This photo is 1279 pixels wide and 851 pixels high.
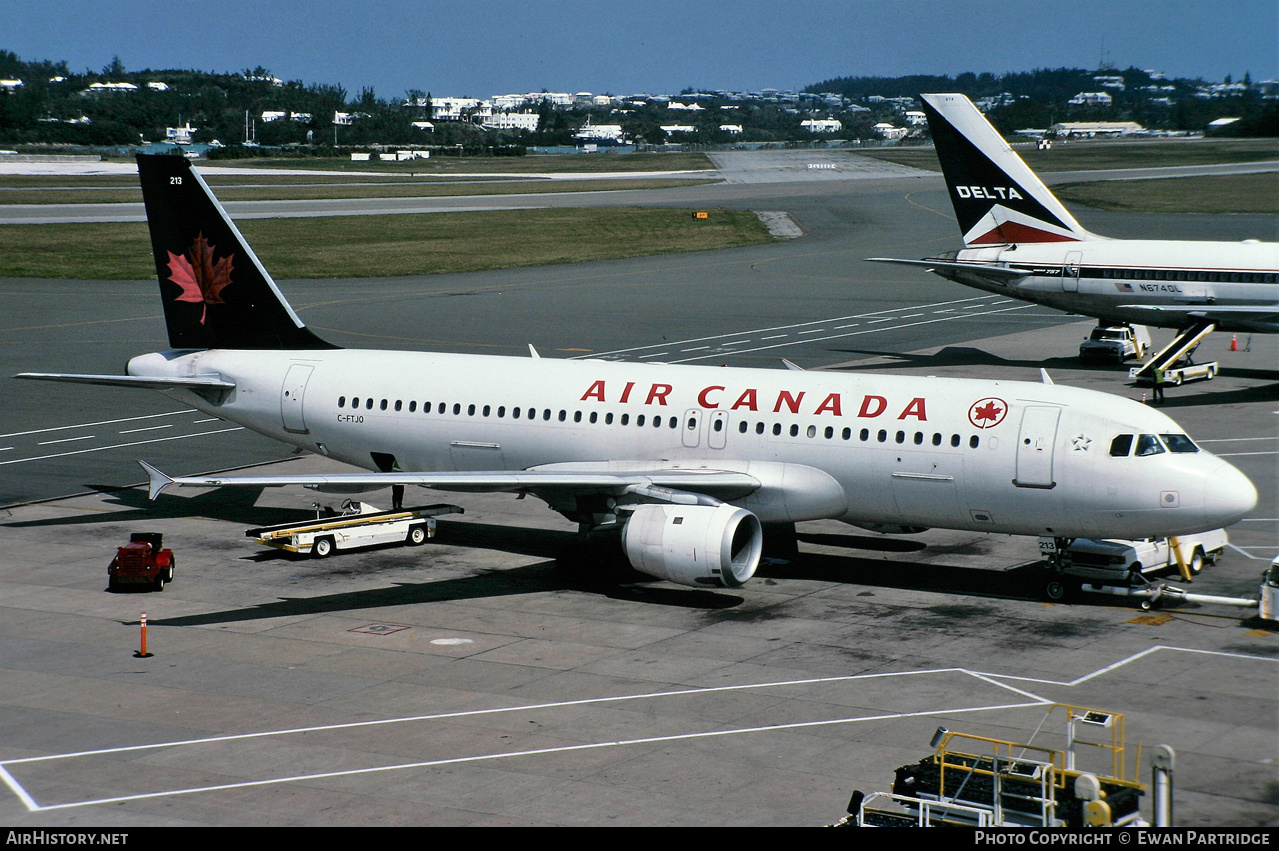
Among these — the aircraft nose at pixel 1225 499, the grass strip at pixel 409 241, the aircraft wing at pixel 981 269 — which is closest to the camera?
the aircraft nose at pixel 1225 499

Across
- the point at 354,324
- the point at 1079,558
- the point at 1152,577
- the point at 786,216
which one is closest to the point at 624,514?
the point at 1079,558

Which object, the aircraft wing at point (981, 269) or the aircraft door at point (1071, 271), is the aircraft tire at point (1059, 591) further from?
the aircraft door at point (1071, 271)

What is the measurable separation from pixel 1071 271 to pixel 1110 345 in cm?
482

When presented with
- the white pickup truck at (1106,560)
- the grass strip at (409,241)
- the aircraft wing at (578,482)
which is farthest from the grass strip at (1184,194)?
the aircraft wing at (578,482)

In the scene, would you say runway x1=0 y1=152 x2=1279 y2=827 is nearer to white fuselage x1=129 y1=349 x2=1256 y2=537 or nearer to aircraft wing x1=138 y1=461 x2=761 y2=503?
white fuselage x1=129 y1=349 x2=1256 y2=537

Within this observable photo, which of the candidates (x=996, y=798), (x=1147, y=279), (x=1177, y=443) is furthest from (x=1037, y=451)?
(x=1147, y=279)

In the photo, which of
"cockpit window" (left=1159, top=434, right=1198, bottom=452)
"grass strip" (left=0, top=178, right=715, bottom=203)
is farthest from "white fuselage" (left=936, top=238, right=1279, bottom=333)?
"grass strip" (left=0, top=178, right=715, bottom=203)

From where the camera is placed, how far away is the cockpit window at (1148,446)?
2973cm

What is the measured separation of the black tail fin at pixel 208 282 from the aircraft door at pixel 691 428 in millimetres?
12172

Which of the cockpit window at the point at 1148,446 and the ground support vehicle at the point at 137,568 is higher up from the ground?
the cockpit window at the point at 1148,446

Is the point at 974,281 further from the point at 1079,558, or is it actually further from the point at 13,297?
the point at 13,297

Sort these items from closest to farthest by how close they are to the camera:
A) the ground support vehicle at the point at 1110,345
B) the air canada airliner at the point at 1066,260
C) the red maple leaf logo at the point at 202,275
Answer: the red maple leaf logo at the point at 202,275, the air canada airliner at the point at 1066,260, the ground support vehicle at the point at 1110,345

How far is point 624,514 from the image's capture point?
31.9m

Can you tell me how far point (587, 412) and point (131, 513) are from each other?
13988 mm
